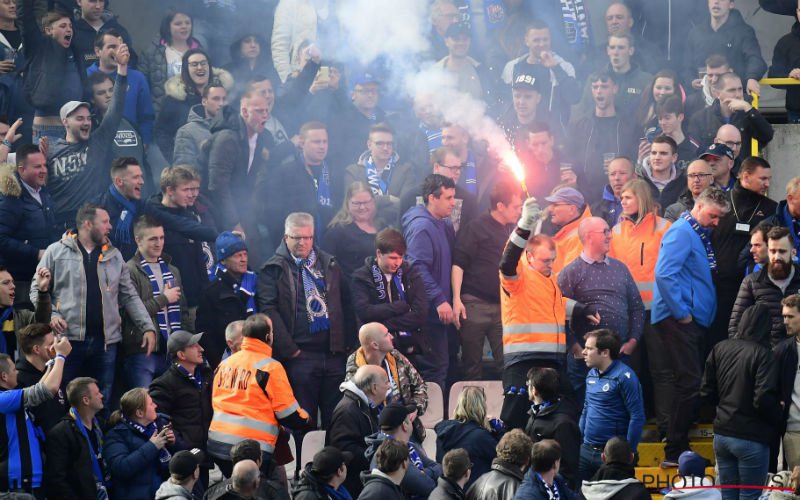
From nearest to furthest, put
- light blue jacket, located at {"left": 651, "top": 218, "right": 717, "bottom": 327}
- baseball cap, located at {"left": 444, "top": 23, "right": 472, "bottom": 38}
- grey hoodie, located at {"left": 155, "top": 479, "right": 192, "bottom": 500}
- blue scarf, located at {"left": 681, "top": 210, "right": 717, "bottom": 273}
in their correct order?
grey hoodie, located at {"left": 155, "top": 479, "right": 192, "bottom": 500}
light blue jacket, located at {"left": 651, "top": 218, "right": 717, "bottom": 327}
blue scarf, located at {"left": 681, "top": 210, "right": 717, "bottom": 273}
baseball cap, located at {"left": 444, "top": 23, "right": 472, "bottom": 38}

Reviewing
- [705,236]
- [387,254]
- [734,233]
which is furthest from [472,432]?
[734,233]

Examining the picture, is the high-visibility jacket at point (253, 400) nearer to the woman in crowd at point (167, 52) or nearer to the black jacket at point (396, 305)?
the black jacket at point (396, 305)

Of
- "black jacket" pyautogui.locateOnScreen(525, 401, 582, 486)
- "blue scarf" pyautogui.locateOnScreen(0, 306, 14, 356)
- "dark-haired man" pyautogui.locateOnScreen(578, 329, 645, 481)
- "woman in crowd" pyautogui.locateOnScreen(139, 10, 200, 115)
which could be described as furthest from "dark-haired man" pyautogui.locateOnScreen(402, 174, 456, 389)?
"woman in crowd" pyautogui.locateOnScreen(139, 10, 200, 115)

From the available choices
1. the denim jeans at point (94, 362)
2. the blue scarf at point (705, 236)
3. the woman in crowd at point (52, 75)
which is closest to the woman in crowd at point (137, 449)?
the denim jeans at point (94, 362)

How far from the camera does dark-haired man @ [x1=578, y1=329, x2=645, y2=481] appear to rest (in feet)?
35.5

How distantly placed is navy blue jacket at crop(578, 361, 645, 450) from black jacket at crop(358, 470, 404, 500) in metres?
2.07

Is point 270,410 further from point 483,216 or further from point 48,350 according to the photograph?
point 483,216

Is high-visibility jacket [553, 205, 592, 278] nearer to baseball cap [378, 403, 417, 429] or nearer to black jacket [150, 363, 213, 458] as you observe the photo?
baseball cap [378, 403, 417, 429]

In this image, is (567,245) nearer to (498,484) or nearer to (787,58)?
(498,484)

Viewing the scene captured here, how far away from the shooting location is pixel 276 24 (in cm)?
1556

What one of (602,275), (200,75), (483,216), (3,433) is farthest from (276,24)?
(3,433)

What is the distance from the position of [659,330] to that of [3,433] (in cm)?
513

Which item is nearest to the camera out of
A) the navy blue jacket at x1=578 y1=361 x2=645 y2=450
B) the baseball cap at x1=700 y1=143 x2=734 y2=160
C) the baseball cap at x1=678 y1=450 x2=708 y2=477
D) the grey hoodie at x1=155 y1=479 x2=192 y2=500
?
the grey hoodie at x1=155 y1=479 x2=192 y2=500

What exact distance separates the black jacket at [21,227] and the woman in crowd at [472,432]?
171 inches
